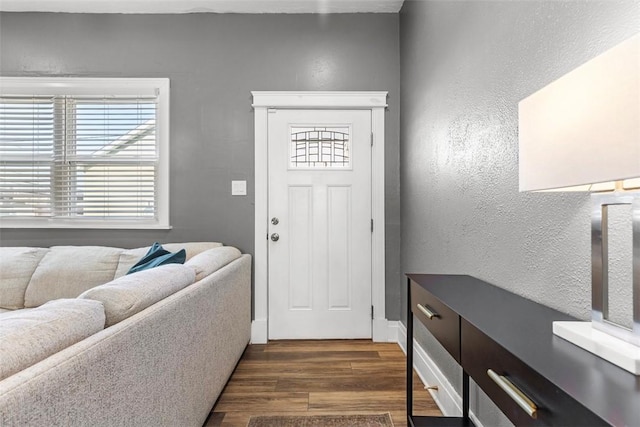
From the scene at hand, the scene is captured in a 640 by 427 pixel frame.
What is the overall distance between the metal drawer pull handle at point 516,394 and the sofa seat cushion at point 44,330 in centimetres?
98

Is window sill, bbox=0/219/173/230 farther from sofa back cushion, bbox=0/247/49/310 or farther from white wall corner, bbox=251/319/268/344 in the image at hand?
white wall corner, bbox=251/319/268/344

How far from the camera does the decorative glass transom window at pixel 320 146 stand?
302cm

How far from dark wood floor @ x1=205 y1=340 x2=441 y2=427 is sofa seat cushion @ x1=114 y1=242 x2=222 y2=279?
0.85 metres

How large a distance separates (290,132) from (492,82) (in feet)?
5.88

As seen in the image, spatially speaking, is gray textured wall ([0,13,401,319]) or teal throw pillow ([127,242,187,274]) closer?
teal throw pillow ([127,242,187,274])

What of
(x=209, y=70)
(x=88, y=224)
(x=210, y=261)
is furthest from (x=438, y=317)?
(x=88, y=224)

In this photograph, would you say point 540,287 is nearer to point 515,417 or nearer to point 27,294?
point 515,417

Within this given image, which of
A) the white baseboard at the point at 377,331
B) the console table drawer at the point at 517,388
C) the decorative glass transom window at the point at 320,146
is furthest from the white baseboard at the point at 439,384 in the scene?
the decorative glass transom window at the point at 320,146

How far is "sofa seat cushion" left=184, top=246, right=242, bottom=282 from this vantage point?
1.93m

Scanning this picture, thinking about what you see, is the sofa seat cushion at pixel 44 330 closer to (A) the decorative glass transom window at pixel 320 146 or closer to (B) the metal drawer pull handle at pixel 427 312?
(B) the metal drawer pull handle at pixel 427 312

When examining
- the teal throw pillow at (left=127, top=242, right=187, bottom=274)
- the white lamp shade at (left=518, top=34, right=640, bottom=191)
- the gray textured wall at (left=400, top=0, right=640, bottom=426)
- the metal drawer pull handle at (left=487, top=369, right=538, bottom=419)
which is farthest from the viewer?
the teal throw pillow at (left=127, top=242, right=187, bottom=274)

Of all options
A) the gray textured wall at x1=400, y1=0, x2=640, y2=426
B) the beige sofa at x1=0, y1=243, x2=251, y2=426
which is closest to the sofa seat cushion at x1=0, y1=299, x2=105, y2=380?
the beige sofa at x1=0, y1=243, x2=251, y2=426

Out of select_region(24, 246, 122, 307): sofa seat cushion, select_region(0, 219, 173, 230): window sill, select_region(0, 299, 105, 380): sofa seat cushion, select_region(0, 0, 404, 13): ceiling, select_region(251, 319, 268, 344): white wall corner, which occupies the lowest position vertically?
select_region(251, 319, 268, 344): white wall corner

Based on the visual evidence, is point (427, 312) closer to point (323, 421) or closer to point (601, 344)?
point (601, 344)
